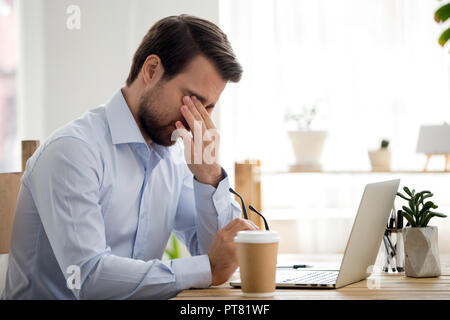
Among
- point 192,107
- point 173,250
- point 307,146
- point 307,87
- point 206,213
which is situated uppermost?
point 307,87

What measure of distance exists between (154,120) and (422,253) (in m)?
0.67

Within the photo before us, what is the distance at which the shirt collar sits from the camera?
1.40m

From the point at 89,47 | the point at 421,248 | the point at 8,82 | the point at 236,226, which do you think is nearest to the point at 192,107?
the point at 236,226

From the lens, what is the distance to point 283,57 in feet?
12.1

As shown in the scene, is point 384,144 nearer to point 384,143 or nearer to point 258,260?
point 384,143

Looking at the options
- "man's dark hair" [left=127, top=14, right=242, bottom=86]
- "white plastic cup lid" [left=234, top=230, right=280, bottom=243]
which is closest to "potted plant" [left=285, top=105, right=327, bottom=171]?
"man's dark hair" [left=127, top=14, right=242, bottom=86]

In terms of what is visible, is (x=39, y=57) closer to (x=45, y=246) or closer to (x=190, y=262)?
(x=45, y=246)

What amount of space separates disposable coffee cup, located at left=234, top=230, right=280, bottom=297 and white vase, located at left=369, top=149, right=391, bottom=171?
2.54 metres

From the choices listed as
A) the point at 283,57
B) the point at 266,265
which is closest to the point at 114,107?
the point at 266,265

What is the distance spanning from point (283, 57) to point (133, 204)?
2450mm

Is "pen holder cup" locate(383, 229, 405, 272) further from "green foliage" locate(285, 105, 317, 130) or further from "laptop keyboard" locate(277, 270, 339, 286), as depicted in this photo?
"green foliage" locate(285, 105, 317, 130)

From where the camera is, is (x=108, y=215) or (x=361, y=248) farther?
(x=108, y=215)

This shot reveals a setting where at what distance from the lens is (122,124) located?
4.63 ft

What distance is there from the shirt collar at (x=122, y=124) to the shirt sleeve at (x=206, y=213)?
0.17 meters
